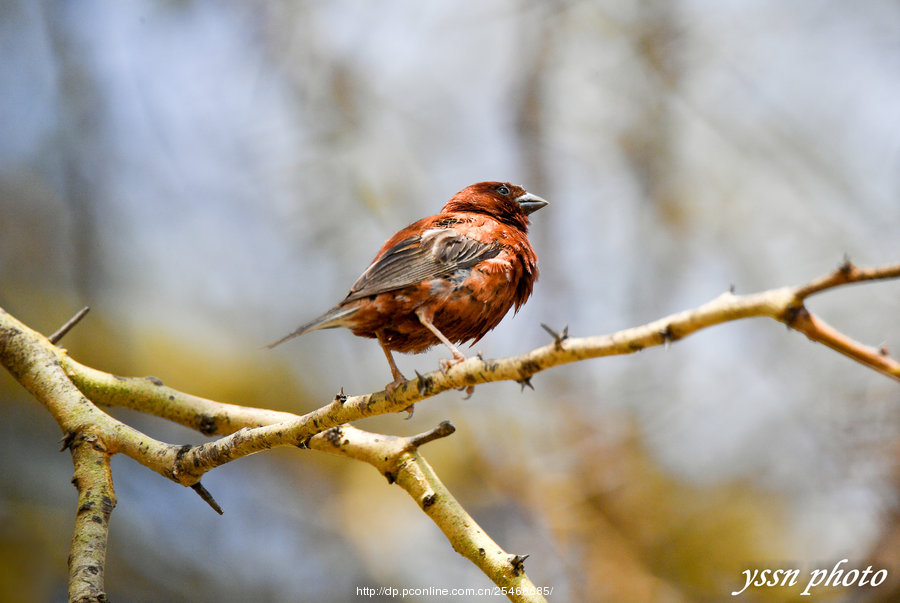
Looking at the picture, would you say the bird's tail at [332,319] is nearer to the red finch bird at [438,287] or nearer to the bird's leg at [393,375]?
the red finch bird at [438,287]

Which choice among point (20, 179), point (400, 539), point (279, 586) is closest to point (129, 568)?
point (279, 586)

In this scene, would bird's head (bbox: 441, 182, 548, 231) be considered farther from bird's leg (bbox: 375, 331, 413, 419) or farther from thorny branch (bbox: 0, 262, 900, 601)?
thorny branch (bbox: 0, 262, 900, 601)

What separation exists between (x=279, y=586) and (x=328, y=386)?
2176mm

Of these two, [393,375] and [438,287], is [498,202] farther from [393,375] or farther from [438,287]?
[393,375]

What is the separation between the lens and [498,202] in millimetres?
5434

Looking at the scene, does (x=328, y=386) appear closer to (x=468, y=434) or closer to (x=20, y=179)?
(x=468, y=434)

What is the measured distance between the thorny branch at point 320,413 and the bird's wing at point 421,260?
0.91 meters

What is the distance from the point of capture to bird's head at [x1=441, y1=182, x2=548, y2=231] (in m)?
5.29

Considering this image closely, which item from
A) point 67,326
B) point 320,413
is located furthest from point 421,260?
point 67,326

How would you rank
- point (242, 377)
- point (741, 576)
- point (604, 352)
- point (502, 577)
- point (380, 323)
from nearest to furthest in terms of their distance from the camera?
1. point (604, 352)
2. point (502, 577)
3. point (380, 323)
4. point (741, 576)
5. point (242, 377)

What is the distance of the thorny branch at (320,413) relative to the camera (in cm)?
194

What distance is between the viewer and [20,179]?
859 centimetres

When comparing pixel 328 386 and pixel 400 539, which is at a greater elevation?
pixel 328 386

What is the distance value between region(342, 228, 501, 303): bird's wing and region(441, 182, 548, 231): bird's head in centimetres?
69
